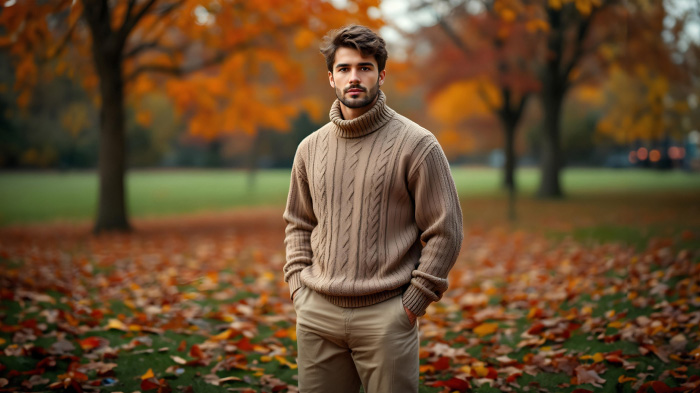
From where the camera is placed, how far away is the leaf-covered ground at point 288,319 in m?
4.06

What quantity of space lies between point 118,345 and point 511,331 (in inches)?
138

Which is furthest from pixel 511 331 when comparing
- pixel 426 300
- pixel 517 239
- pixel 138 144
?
pixel 138 144

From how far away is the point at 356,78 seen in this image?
2.58m

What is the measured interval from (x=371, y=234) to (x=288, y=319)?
11.5 ft

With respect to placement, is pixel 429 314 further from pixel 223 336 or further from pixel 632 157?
pixel 632 157

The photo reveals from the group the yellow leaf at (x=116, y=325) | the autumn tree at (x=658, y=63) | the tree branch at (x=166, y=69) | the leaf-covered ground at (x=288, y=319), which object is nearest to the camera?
the leaf-covered ground at (x=288, y=319)

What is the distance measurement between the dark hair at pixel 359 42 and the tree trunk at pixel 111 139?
9.92 meters

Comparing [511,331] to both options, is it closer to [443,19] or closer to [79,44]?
[79,44]

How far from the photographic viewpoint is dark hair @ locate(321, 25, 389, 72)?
256 cm

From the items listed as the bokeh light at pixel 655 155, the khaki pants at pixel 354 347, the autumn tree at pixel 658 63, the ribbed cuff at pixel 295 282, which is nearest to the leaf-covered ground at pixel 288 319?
the khaki pants at pixel 354 347

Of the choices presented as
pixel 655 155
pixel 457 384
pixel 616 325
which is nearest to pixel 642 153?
pixel 655 155

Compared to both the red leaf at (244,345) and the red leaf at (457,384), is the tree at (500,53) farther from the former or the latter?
the red leaf at (457,384)

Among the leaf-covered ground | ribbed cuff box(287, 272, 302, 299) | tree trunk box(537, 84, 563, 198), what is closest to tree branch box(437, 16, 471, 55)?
tree trunk box(537, 84, 563, 198)

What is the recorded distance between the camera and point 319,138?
284 centimetres
